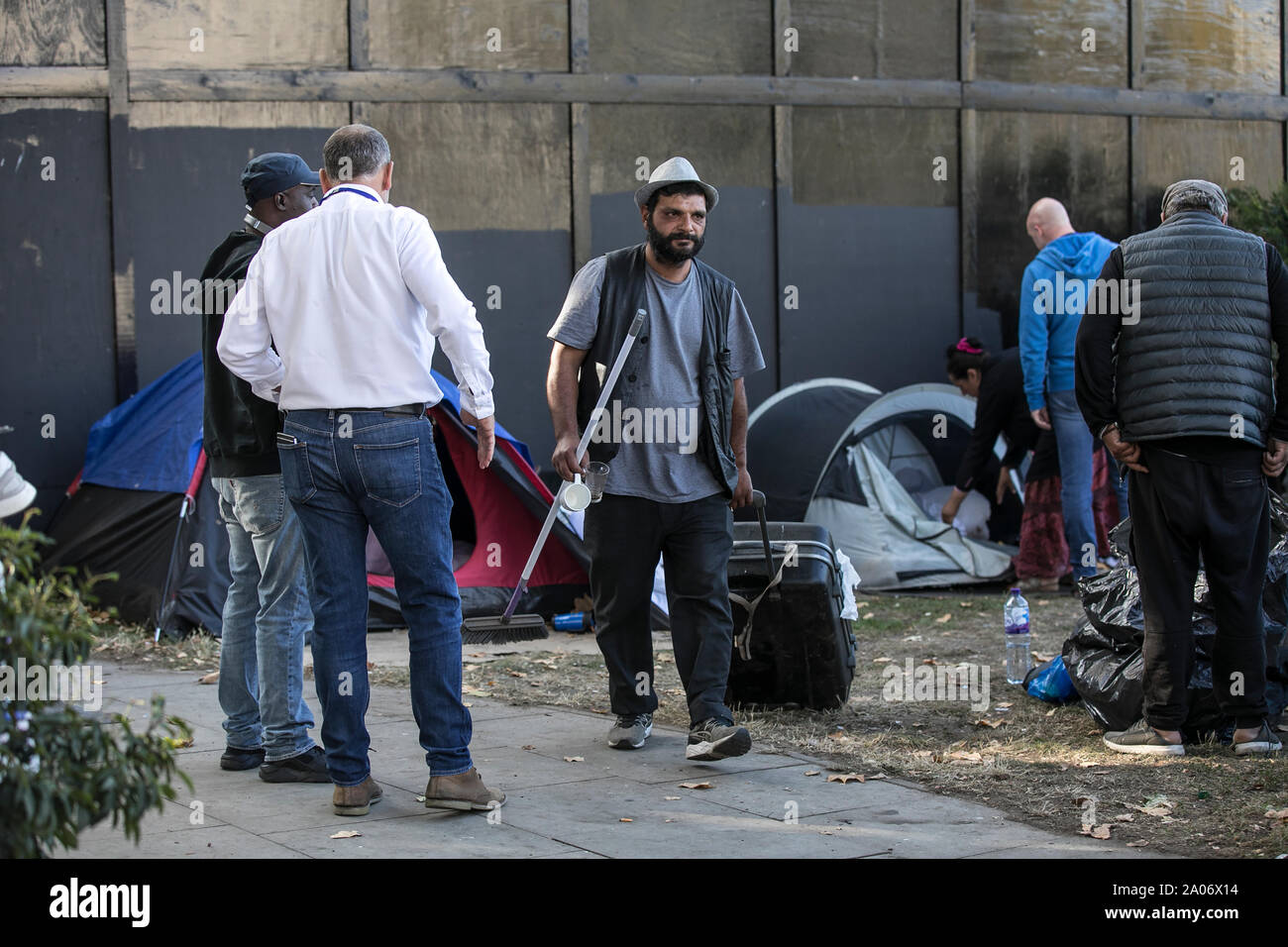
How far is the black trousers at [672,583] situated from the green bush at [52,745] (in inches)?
103

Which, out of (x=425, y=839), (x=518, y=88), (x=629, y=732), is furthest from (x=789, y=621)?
(x=518, y=88)

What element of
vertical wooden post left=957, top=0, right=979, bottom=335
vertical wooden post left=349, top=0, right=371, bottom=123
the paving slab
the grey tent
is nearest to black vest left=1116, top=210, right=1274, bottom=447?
the paving slab

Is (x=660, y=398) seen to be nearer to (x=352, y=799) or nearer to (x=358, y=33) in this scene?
(x=352, y=799)

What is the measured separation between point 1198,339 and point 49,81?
8223mm

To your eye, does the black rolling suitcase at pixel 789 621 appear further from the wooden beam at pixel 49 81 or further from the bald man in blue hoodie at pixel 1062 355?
the wooden beam at pixel 49 81

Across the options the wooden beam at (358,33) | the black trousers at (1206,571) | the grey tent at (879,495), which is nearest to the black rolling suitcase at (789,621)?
the black trousers at (1206,571)

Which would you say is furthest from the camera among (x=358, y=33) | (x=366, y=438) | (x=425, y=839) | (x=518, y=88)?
(x=518, y=88)

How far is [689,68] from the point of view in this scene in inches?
444

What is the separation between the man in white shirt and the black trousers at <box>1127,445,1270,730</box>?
2.43 metres

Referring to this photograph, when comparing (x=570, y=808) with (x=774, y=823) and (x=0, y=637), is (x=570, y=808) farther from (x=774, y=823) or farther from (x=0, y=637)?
(x=0, y=637)

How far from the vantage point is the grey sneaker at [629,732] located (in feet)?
17.5

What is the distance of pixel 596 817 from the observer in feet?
14.3

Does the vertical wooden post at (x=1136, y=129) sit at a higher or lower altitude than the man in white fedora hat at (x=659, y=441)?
higher

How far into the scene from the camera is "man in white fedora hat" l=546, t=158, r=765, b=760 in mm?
5195
